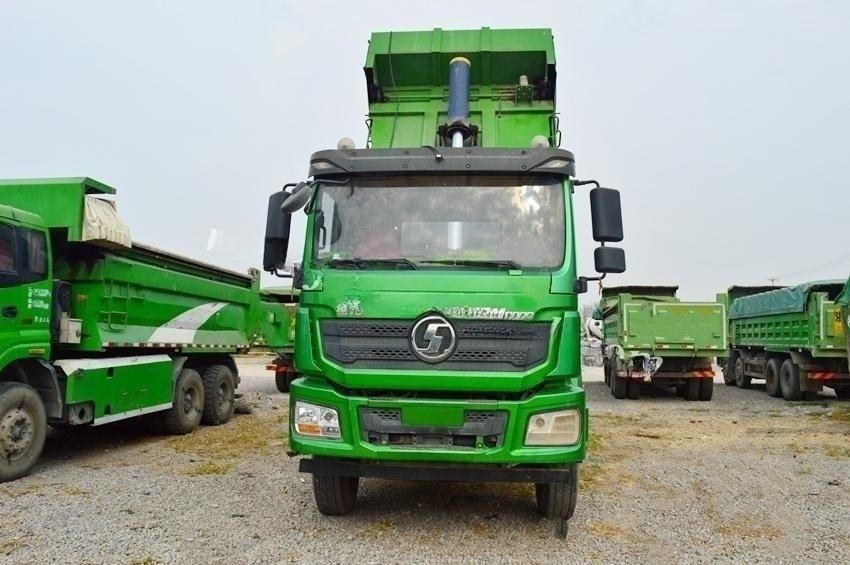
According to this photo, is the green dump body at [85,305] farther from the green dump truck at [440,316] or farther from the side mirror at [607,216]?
the side mirror at [607,216]

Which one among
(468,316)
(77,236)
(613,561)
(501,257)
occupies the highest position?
(77,236)

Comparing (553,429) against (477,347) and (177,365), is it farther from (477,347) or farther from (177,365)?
(177,365)

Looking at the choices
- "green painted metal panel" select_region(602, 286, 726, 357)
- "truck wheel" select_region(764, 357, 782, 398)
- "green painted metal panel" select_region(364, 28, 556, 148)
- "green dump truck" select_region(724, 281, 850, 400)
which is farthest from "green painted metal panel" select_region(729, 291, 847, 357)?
"green painted metal panel" select_region(364, 28, 556, 148)

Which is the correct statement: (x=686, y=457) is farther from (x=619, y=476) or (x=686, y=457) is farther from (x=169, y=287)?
(x=169, y=287)

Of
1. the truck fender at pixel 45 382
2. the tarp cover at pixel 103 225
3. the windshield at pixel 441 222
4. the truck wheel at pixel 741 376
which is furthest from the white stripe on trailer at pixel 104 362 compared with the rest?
the truck wheel at pixel 741 376

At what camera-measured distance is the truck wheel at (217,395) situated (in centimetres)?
982

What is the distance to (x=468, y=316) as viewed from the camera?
170 inches

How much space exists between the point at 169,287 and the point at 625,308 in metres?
9.21

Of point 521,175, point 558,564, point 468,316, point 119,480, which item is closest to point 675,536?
point 558,564

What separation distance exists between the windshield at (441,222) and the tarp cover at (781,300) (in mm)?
10947

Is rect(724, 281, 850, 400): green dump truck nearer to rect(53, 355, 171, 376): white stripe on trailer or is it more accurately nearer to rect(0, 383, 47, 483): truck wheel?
rect(53, 355, 171, 376): white stripe on trailer

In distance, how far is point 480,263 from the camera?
14.9 ft

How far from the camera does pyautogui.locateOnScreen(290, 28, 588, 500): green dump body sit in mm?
4270

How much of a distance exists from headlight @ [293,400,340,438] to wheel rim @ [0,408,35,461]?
3.21m
